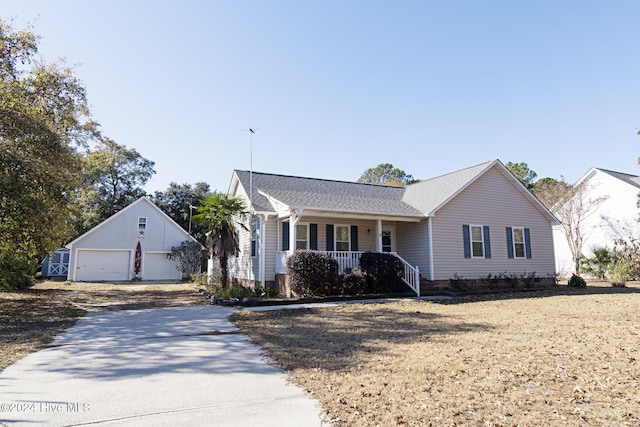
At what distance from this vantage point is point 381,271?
1407cm

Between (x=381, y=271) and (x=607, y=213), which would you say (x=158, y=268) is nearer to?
(x=381, y=271)

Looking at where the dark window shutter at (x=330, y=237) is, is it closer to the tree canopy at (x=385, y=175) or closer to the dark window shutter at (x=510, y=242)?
the dark window shutter at (x=510, y=242)

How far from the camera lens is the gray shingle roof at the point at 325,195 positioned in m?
14.7

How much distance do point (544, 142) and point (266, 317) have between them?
17.1m

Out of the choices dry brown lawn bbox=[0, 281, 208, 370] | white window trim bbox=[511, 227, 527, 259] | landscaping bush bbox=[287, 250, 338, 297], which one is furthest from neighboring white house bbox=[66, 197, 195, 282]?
white window trim bbox=[511, 227, 527, 259]

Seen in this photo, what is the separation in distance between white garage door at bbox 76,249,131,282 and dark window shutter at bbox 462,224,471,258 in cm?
2180

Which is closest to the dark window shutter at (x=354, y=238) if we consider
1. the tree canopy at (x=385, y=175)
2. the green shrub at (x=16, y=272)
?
the green shrub at (x=16, y=272)

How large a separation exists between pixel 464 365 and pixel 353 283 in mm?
8590

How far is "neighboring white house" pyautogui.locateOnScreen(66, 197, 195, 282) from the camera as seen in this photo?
81.7 ft

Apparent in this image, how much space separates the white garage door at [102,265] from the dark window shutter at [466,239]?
21797 mm

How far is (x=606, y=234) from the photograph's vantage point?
22922mm

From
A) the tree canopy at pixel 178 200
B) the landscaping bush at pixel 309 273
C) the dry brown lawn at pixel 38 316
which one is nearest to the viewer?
the dry brown lawn at pixel 38 316

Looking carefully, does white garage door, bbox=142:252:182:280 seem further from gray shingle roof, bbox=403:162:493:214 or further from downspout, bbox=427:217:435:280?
downspout, bbox=427:217:435:280

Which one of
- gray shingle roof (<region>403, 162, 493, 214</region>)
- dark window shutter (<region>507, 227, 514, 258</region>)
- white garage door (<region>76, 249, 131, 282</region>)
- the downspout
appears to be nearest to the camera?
the downspout
